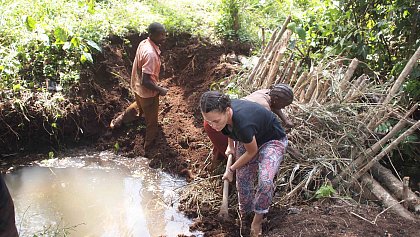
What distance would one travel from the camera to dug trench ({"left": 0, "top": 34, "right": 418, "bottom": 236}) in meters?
3.56

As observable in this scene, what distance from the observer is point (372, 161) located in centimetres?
392

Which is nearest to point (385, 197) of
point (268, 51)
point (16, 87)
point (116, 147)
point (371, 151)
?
point (371, 151)

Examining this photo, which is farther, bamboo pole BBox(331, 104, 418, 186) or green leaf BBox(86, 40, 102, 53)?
green leaf BBox(86, 40, 102, 53)

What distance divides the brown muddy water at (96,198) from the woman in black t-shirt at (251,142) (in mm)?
Answer: 741

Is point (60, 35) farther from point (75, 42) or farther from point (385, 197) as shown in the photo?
point (385, 197)

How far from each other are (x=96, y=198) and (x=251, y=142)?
2.28 metres

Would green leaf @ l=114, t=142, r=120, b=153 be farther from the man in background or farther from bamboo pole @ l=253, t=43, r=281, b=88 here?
bamboo pole @ l=253, t=43, r=281, b=88

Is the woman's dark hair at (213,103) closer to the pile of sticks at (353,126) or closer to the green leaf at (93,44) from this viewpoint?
the pile of sticks at (353,126)

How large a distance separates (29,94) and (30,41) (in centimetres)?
91

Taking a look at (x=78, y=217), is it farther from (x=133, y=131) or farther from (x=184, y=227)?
(x=133, y=131)

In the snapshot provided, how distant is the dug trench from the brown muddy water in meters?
0.19

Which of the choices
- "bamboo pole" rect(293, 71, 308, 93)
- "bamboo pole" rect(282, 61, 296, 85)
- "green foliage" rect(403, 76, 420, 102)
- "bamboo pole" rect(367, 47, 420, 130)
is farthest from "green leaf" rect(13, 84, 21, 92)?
"green foliage" rect(403, 76, 420, 102)

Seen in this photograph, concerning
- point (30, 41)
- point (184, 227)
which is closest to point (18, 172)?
point (30, 41)

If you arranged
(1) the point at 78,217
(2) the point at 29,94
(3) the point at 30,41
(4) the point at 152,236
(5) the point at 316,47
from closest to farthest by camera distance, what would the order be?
1. (4) the point at 152,236
2. (1) the point at 78,217
3. (2) the point at 29,94
4. (3) the point at 30,41
5. (5) the point at 316,47
